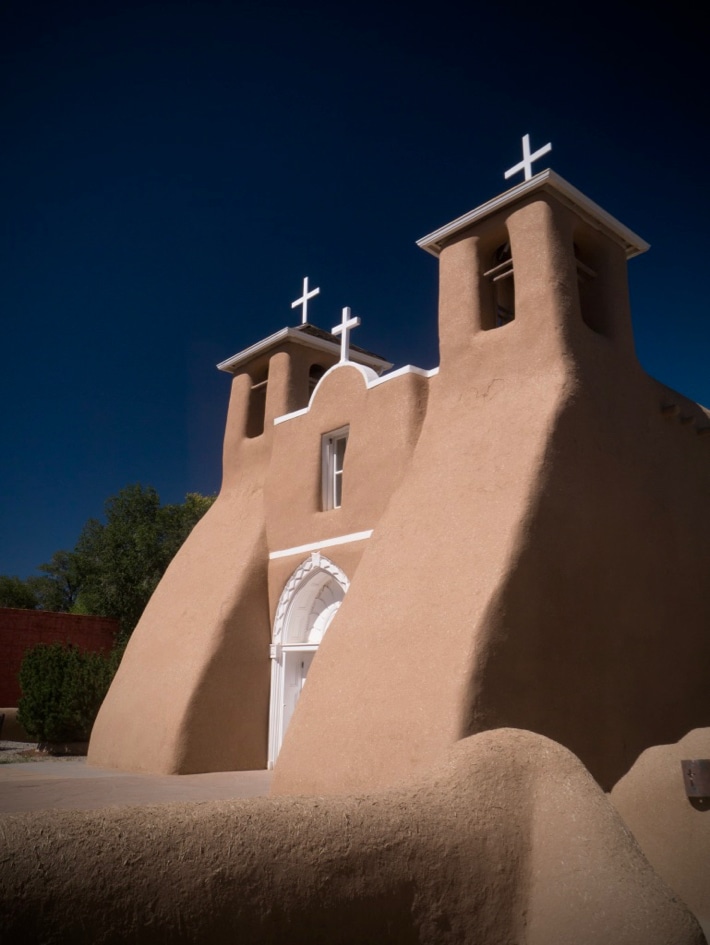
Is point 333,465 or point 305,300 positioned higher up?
point 305,300

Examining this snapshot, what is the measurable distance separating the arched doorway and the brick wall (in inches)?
442

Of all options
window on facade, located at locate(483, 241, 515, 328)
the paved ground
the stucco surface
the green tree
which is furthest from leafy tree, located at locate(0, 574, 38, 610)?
the stucco surface

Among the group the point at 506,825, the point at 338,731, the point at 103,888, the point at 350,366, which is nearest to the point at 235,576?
the point at 350,366

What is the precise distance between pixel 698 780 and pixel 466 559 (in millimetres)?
3014

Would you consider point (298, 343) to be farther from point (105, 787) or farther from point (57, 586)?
point (57, 586)

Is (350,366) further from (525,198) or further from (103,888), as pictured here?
(103,888)

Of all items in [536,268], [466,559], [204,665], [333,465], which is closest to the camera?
[466,559]

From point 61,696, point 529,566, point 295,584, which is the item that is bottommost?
point 61,696

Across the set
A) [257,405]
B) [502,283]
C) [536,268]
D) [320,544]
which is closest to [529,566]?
[536,268]

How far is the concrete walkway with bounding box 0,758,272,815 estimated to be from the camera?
750 cm

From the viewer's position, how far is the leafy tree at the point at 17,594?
143 feet

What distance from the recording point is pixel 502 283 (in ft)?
38.9

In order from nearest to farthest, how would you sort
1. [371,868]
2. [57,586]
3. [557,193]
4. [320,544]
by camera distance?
[371,868] → [557,193] → [320,544] → [57,586]

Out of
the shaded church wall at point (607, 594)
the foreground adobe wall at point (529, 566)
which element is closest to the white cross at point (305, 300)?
the foreground adobe wall at point (529, 566)
